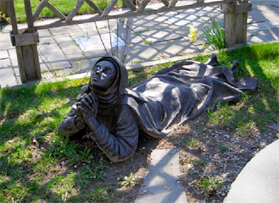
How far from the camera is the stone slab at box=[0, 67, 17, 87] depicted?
6.84 meters

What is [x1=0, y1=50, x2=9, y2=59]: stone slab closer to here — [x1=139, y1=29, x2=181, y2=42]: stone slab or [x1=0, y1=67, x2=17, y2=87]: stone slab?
[x1=0, y1=67, x2=17, y2=87]: stone slab

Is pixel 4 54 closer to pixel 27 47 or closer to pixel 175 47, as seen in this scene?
pixel 27 47

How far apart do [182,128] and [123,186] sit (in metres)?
1.17

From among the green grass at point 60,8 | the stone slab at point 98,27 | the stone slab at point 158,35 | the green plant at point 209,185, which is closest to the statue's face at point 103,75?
the green plant at point 209,185

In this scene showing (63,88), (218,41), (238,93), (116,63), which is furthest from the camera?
(218,41)

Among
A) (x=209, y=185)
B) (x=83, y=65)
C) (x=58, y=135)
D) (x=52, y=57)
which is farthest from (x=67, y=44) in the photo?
(x=209, y=185)

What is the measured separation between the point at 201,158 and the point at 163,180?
0.53 meters

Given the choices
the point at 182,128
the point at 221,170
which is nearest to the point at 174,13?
the point at 182,128

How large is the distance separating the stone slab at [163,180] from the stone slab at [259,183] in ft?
2.62

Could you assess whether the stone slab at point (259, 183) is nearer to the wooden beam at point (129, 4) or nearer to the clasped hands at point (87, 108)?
the clasped hands at point (87, 108)

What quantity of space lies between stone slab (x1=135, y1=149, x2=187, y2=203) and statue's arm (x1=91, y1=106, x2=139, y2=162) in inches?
10.2

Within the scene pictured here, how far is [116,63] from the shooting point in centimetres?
454

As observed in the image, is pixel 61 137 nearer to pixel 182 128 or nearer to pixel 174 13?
pixel 182 128

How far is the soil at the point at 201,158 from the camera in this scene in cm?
411
